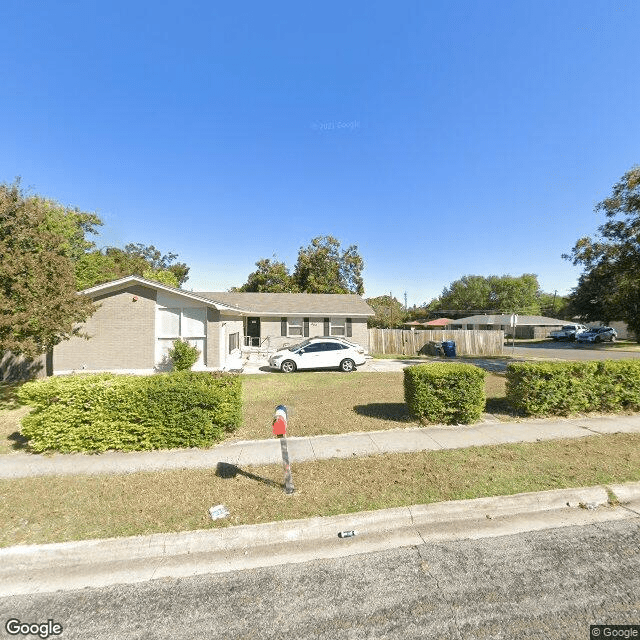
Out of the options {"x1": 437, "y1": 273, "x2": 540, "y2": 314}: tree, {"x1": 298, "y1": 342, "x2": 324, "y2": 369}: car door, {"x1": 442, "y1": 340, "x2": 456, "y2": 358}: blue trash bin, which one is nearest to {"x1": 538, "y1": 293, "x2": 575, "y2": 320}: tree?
{"x1": 437, "y1": 273, "x2": 540, "y2": 314}: tree

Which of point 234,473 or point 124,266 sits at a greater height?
point 124,266

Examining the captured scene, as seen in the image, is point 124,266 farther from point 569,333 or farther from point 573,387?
point 569,333

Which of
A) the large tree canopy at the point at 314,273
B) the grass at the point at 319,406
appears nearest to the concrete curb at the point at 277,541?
the grass at the point at 319,406

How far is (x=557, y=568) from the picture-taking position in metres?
2.98

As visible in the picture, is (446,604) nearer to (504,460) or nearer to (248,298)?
(504,460)

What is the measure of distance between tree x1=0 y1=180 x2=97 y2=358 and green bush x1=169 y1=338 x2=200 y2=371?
3.85 meters

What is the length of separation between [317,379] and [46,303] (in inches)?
346

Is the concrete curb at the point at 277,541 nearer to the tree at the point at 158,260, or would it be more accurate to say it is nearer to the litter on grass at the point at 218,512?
the litter on grass at the point at 218,512

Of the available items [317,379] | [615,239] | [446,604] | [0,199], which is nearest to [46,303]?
[0,199]

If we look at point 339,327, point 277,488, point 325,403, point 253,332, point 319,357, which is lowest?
point 277,488

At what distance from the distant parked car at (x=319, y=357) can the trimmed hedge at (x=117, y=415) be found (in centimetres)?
865

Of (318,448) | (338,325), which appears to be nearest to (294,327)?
(338,325)

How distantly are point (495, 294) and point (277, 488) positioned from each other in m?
77.3

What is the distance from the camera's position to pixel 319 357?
14797 mm
